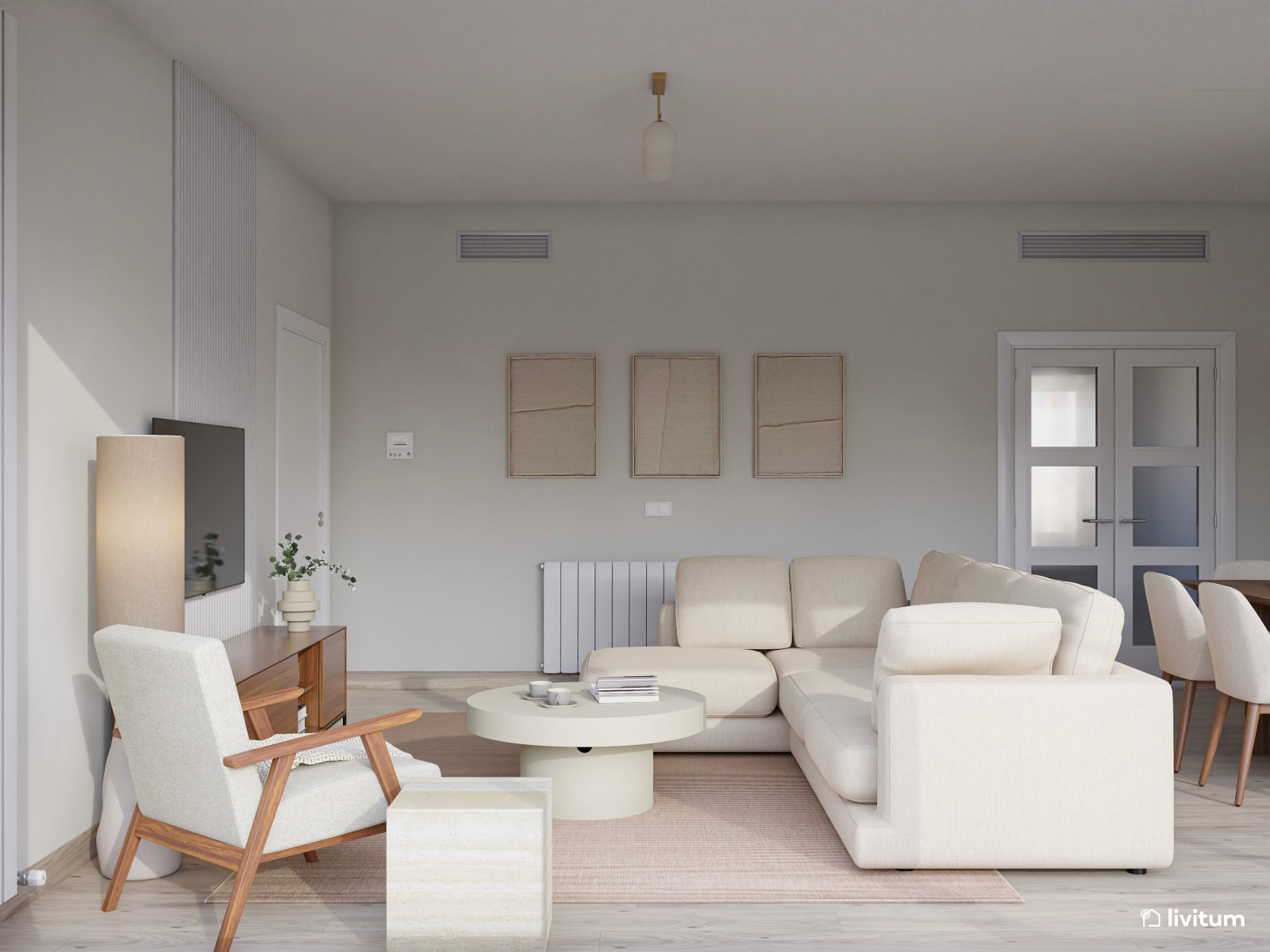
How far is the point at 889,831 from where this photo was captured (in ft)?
9.71

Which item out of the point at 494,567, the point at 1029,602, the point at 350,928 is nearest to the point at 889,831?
the point at 1029,602

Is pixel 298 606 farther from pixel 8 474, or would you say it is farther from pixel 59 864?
pixel 8 474

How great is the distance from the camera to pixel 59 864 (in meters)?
3.02

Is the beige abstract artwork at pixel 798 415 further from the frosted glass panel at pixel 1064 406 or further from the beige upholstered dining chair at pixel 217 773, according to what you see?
the beige upholstered dining chair at pixel 217 773

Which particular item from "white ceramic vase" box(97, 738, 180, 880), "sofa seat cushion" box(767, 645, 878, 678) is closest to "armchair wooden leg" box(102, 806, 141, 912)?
"white ceramic vase" box(97, 738, 180, 880)

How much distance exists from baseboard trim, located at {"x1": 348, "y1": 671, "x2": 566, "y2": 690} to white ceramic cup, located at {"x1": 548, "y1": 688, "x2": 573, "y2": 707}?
84.7 inches

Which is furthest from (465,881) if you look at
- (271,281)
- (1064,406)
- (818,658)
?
(1064,406)

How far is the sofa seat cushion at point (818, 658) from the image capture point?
4418mm

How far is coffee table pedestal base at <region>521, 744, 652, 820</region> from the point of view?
11.5 ft

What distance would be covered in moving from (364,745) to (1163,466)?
5.33m

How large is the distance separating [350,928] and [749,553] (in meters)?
3.81

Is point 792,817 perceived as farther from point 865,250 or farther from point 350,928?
point 865,250

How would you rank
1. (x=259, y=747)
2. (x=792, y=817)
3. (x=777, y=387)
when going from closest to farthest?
(x=259, y=747) < (x=792, y=817) < (x=777, y=387)

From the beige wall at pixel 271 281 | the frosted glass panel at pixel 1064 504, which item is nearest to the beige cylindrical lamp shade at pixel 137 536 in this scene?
the beige wall at pixel 271 281
